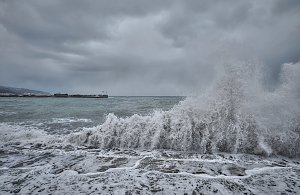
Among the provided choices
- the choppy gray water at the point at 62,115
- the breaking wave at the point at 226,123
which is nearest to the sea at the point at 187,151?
the breaking wave at the point at 226,123

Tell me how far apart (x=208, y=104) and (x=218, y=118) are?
0.68 metres

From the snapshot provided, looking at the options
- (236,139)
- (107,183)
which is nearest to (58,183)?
(107,183)

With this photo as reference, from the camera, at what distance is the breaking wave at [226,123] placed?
22.9ft

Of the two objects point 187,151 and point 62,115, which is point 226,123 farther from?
point 62,115

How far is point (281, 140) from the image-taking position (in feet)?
22.0

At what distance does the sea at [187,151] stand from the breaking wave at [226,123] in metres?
0.03

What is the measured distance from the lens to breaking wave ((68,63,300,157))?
22.9 ft

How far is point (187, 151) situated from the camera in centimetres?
691

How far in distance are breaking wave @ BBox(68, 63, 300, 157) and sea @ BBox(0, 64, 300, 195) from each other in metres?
0.03

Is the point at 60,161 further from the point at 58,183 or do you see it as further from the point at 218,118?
the point at 218,118

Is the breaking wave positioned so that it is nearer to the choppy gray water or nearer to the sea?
the sea

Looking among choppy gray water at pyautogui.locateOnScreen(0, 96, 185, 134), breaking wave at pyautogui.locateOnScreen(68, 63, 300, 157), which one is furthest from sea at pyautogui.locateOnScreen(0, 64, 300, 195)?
choppy gray water at pyautogui.locateOnScreen(0, 96, 185, 134)

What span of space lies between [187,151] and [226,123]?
1.82m

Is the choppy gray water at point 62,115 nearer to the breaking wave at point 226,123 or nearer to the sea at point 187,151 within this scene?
the sea at point 187,151
